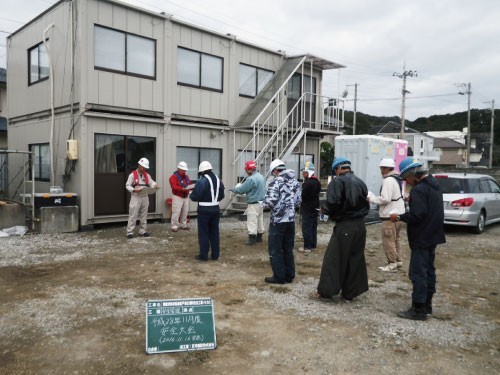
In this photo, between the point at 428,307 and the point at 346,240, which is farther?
the point at 346,240

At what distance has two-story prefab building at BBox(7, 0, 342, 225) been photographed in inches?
431

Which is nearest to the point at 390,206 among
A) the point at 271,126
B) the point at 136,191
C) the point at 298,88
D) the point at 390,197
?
the point at 390,197

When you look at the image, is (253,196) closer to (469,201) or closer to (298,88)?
(469,201)

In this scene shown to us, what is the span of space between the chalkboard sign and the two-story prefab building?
7.47 meters

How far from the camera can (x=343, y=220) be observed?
5.52 meters

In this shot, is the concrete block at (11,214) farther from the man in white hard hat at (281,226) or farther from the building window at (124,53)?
the man in white hard hat at (281,226)

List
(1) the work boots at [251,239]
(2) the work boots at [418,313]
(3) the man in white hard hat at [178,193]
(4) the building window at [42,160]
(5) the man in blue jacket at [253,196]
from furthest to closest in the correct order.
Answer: (4) the building window at [42,160], (3) the man in white hard hat at [178,193], (1) the work boots at [251,239], (5) the man in blue jacket at [253,196], (2) the work boots at [418,313]

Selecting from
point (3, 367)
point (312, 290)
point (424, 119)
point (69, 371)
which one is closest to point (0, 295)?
point (3, 367)

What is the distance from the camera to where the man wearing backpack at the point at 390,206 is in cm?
720

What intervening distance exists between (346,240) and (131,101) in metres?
8.25

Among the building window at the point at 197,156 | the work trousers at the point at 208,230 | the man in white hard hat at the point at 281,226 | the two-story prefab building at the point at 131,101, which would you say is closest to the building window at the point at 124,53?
the two-story prefab building at the point at 131,101

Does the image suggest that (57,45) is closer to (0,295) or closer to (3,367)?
(0,295)

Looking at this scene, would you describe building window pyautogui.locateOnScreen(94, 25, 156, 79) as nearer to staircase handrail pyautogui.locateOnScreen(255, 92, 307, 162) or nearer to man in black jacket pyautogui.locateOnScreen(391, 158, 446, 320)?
staircase handrail pyautogui.locateOnScreen(255, 92, 307, 162)

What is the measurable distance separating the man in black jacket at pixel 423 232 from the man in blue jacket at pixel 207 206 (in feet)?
12.1
